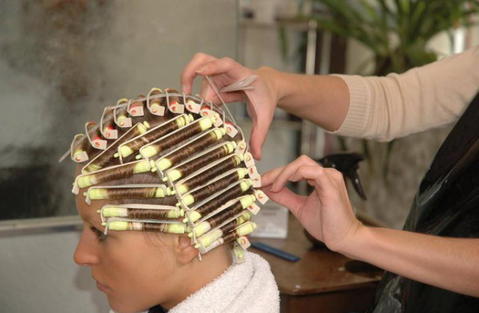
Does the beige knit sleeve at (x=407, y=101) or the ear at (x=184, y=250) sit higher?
the beige knit sleeve at (x=407, y=101)

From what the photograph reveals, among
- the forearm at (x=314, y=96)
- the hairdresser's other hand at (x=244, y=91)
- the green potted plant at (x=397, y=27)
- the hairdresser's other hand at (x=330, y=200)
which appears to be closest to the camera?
the hairdresser's other hand at (x=330, y=200)

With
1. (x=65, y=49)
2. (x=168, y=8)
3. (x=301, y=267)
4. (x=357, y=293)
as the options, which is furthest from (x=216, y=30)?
(x=357, y=293)

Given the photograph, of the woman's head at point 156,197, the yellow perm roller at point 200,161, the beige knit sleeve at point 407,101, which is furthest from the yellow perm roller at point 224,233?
the beige knit sleeve at point 407,101

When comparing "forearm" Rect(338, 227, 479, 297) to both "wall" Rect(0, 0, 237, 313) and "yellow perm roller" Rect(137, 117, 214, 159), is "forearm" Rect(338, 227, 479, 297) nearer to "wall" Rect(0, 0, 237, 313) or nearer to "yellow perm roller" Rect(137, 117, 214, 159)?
"yellow perm roller" Rect(137, 117, 214, 159)

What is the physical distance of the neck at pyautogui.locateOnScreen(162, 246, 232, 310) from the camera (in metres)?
1.02

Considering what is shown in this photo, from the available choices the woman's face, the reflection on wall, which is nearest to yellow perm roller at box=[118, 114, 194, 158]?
the woman's face

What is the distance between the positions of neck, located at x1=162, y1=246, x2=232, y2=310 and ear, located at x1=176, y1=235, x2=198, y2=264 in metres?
0.03

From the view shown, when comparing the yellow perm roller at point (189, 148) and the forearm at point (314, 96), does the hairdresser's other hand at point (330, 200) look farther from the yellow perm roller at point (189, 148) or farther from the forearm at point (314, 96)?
the forearm at point (314, 96)

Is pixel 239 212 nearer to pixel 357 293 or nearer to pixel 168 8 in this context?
pixel 357 293

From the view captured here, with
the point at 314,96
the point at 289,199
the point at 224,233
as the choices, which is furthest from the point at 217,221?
the point at 314,96

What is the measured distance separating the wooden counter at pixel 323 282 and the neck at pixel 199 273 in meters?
0.31

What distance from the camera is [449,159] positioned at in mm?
1135

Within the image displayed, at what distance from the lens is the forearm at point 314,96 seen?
121 centimetres

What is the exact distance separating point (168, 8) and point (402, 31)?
153 centimetres
